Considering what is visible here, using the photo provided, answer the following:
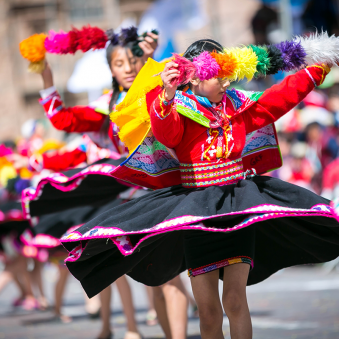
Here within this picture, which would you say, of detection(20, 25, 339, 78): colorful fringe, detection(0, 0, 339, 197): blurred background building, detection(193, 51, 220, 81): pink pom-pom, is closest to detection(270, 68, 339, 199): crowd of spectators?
detection(0, 0, 339, 197): blurred background building

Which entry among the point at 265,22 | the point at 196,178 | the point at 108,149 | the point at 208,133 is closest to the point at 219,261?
the point at 196,178

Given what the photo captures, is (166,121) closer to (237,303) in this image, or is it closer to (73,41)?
(237,303)

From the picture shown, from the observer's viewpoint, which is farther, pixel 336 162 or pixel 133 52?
pixel 336 162

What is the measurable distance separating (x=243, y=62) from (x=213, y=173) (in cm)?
59

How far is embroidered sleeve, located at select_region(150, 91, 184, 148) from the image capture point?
288cm

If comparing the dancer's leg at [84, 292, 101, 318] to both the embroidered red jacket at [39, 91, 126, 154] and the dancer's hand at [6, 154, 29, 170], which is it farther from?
the embroidered red jacket at [39, 91, 126, 154]

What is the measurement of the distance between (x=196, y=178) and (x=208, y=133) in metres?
0.24

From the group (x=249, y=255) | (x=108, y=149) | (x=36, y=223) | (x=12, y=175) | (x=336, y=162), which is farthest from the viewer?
(x=336, y=162)

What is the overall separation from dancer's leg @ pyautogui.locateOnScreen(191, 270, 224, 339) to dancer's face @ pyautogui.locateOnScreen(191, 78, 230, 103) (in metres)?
0.91

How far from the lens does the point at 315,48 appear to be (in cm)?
326

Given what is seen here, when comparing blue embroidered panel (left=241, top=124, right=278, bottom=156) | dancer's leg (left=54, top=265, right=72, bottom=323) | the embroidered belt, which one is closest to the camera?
the embroidered belt

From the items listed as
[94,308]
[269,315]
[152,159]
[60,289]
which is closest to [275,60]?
[152,159]

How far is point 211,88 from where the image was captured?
3102mm

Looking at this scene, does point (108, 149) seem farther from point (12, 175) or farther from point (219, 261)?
point (12, 175)
